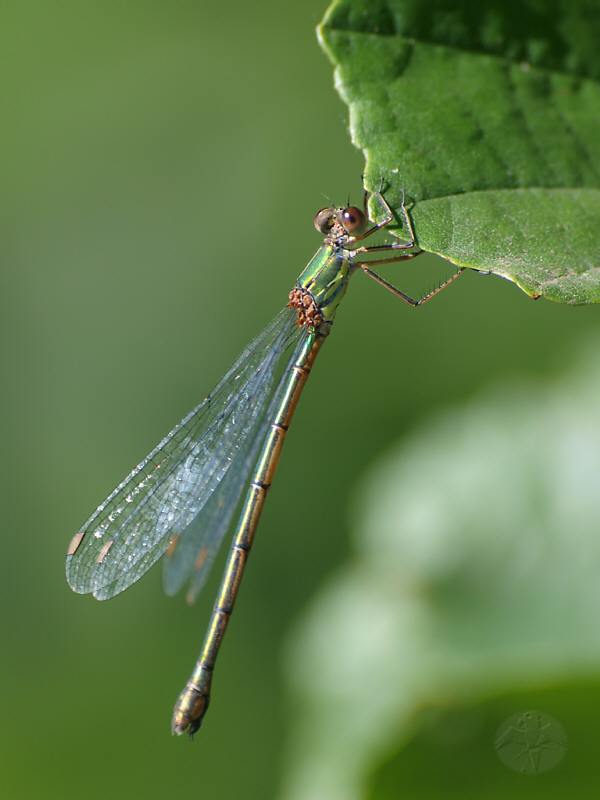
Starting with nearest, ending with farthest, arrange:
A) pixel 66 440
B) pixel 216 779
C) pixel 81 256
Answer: pixel 216 779
pixel 66 440
pixel 81 256

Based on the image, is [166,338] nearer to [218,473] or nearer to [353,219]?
[218,473]

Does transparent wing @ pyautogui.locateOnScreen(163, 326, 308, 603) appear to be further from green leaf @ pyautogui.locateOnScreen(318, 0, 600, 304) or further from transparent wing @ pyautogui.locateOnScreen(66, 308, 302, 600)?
green leaf @ pyautogui.locateOnScreen(318, 0, 600, 304)

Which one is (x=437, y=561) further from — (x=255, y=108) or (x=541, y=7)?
(x=255, y=108)

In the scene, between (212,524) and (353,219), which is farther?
(212,524)

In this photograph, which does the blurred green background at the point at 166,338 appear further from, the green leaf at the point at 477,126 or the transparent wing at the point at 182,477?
the green leaf at the point at 477,126

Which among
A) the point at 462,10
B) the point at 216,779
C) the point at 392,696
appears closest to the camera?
the point at 462,10

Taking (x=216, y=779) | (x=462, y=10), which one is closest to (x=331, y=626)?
(x=216, y=779)

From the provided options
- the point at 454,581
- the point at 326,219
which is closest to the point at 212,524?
the point at 454,581
